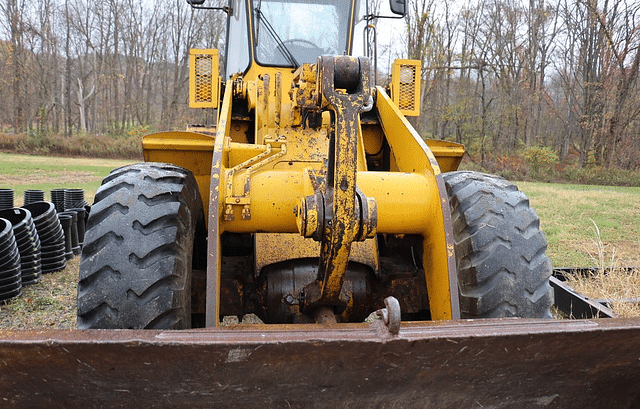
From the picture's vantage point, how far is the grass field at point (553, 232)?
5148mm

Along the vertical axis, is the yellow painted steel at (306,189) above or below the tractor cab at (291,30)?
below

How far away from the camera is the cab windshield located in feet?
14.0

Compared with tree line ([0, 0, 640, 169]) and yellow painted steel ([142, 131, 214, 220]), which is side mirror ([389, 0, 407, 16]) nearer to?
yellow painted steel ([142, 131, 214, 220])

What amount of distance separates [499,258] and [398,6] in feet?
9.04

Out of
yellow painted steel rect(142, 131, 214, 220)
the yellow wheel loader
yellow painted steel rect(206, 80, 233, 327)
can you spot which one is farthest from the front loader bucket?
yellow painted steel rect(142, 131, 214, 220)

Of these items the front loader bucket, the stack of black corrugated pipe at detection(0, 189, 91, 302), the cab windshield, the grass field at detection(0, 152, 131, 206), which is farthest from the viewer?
the grass field at detection(0, 152, 131, 206)

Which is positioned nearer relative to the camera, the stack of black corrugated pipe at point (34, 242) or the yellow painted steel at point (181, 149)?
the yellow painted steel at point (181, 149)

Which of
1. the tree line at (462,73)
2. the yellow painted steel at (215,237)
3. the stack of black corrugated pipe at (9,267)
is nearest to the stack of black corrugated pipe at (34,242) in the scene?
the stack of black corrugated pipe at (9,267)

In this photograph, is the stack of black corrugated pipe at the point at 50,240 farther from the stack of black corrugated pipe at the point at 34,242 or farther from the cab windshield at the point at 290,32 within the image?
the cab windshield at the point at 290,32

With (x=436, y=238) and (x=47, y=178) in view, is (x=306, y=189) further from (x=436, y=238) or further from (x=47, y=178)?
(x=47, y=178)

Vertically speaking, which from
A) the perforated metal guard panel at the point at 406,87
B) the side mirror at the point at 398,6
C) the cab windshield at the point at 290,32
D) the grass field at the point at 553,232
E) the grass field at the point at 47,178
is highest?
the side mirror at the point at 398,6

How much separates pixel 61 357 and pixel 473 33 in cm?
3346

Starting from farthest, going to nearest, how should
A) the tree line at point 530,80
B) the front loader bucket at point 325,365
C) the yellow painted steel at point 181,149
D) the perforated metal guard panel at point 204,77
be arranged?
→ the tree line at point 530,80 < the perforated metal guard panel at point 204,77 < the yellow painted steel at point 181,149 < the front loader bucket at point 325,365

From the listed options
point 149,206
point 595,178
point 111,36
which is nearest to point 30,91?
point 111,36
